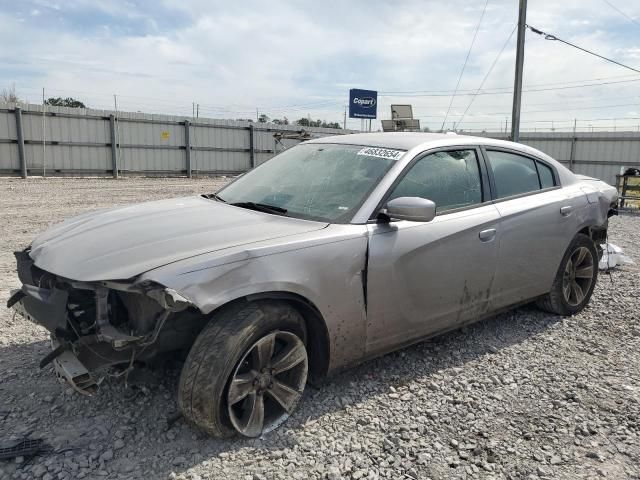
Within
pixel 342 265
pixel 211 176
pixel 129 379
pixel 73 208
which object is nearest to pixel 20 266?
pixel 129 379

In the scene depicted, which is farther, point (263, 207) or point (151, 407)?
point (263, 207)

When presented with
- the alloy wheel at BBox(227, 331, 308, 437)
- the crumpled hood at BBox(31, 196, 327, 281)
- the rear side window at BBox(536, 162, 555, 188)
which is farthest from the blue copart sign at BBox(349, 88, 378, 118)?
the alloy wheel at BBox(227, 331, 308, 437)

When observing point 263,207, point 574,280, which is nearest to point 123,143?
point 263,207

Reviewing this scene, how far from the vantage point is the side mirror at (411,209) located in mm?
3107

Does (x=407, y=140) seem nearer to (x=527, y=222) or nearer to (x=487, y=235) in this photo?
(x=487, y=235)

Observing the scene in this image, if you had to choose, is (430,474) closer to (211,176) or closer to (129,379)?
(129,379)

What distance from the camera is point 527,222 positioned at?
13.8 ft

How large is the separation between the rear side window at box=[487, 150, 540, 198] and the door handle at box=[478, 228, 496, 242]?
1.25 ft

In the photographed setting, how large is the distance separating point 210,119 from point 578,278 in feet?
65.2

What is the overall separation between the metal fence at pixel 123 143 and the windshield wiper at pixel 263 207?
41.4 ft

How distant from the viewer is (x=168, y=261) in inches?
100

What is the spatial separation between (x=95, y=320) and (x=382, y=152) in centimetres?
213

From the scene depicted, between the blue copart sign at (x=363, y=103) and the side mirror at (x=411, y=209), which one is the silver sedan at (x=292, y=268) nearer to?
the side mirror at (x=411, y=209)

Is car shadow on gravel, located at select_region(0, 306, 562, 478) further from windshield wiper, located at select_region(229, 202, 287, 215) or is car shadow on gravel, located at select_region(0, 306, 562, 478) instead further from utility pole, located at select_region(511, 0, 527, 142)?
utility pole, located at select_region(511, 0, 527, 142)
